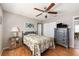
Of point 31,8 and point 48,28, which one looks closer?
point 31,8

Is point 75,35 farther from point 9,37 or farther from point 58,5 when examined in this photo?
point 9,37

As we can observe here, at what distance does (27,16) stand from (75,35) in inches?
29.5

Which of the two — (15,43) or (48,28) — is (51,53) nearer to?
(48,28)

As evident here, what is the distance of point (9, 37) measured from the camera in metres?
1.04

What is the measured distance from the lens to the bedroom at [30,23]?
39.3 inches

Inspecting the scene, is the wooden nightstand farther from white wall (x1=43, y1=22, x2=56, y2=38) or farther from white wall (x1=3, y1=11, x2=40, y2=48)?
white wall (x1=43, y1=22, x2=56, y2=38)

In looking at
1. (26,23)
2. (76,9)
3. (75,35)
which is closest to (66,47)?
(75,35)

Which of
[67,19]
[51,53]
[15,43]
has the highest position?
[67,19]

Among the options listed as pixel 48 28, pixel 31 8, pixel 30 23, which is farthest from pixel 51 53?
pixel 31 8

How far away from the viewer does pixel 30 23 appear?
1.12 m

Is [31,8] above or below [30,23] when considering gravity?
above

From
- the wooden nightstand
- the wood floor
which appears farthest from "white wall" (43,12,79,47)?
the wooden nightstand

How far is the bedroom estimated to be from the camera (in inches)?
39.3

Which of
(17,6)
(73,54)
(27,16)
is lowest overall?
(73,54)
